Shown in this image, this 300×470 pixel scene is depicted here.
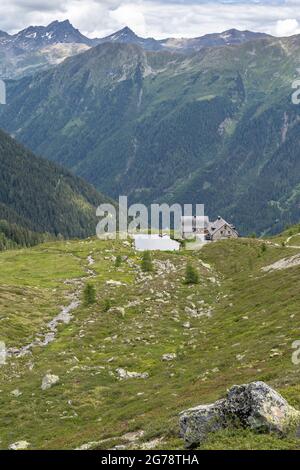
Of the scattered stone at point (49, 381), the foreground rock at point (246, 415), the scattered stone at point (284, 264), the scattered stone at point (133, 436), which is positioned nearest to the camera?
the foreground rock at point (246, 415)

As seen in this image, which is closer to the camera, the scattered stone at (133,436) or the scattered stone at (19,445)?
the scattered stone at (133,436)

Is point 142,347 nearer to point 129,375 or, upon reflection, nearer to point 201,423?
point 129,375

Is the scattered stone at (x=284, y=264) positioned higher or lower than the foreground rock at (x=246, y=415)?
lower

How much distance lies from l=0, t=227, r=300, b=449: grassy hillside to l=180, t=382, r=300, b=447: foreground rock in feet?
2.49

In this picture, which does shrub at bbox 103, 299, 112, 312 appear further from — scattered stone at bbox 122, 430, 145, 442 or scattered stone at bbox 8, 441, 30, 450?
scattered stone at bbox 122, 430, 145, 442

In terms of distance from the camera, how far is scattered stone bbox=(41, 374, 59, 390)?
174ft

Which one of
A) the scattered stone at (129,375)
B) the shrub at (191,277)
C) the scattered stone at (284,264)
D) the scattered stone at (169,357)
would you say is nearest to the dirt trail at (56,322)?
the scattered stone at (129,375)

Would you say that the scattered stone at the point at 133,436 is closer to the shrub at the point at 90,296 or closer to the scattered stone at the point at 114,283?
the shrub at the point at 90,296

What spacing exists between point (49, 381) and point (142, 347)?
13.4m

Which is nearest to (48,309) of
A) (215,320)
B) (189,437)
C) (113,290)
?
(113,290)

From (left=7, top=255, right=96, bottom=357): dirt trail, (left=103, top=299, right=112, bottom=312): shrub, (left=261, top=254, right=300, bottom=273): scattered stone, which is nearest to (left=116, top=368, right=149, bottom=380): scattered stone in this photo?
(left=7, top=255, right=96, bottom=357): dirt trail

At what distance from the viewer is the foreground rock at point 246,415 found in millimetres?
27062

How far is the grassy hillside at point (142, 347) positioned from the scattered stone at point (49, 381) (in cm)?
75

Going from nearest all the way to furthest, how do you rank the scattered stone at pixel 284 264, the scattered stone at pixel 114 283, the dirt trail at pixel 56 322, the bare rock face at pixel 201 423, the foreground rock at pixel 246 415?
the foreground rock at pixel 246 415 → the bare rock face at pixel 201 423 → the dirt trail at pixel 56 322 → the scattered stone at pixel 284 264 → the scattered stone at pixel 114 283
